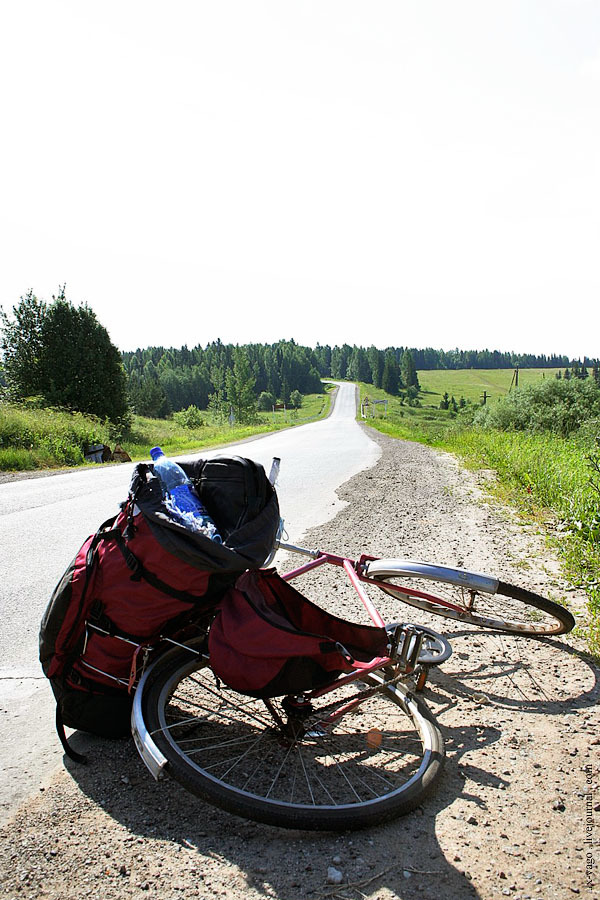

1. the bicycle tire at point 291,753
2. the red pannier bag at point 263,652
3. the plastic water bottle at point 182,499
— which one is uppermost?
the plastic water bottle at point 182,499

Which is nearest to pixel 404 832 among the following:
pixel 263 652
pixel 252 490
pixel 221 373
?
pixel 263 652

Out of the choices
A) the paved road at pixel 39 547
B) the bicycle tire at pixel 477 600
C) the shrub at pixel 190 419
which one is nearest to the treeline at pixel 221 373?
the shrub at pixel 190 419

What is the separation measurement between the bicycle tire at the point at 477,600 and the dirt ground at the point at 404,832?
1.19 feet

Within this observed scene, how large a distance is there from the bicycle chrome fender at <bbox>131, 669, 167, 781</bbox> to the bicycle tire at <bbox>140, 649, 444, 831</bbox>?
1.4 inches

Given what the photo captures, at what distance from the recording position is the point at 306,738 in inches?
111

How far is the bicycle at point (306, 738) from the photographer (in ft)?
7.59

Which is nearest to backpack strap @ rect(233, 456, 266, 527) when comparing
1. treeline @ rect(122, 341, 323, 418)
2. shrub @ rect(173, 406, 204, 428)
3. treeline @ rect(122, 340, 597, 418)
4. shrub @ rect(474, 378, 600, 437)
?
shrub @ rect(474, 378, 600, 437)

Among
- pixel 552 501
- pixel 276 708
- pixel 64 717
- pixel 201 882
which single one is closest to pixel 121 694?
pixel 64 717

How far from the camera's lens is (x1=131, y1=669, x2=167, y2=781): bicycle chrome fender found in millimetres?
2305

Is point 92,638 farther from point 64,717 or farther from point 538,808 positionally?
point 538,808

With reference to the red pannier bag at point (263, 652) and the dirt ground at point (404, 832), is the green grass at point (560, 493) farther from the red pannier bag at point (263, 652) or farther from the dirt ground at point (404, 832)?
the red pannier bag at point (263, 652)

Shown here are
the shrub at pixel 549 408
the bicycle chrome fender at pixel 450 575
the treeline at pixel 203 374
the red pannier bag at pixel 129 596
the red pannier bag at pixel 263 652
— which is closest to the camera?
the red pannier bag at pixel 263 652

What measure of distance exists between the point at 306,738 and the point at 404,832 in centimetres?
64

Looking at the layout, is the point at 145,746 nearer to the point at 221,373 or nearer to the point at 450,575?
the point at 450,575
